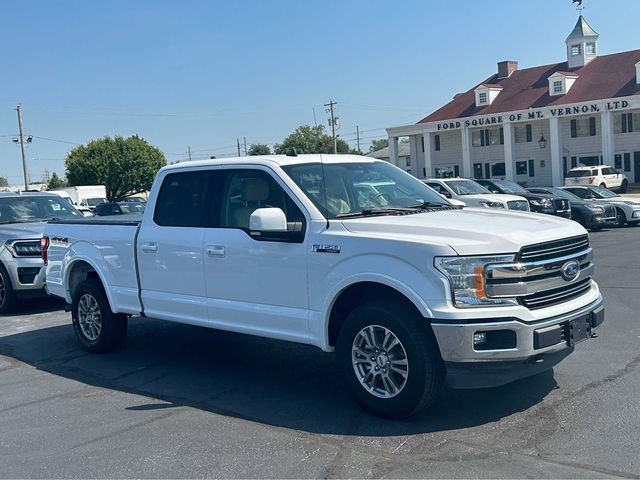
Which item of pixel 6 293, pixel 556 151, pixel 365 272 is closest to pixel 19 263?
pixel 6 293

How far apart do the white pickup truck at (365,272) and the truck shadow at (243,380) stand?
0.36m

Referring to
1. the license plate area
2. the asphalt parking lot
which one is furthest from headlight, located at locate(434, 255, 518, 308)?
the asphalt parking lot

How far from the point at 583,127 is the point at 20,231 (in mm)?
43923

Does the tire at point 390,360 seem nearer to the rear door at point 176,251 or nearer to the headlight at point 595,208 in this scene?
the rear door at point 176,251

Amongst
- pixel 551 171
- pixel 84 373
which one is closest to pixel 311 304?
pixel 84 373

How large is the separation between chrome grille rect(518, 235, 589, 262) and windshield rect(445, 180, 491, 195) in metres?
14.5

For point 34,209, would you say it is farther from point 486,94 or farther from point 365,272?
point 486,94

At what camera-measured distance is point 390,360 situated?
5395 millimetres

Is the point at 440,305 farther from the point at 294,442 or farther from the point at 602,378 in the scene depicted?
the point at 602,378

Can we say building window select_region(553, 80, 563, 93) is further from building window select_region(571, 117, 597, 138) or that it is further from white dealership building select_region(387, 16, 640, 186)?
building window select_region(571, 117, 597, 138)

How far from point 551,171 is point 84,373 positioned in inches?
1818

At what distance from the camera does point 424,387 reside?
17.0 feet

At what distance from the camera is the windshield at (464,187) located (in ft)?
66.4

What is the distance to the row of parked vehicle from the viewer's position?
786 inches
